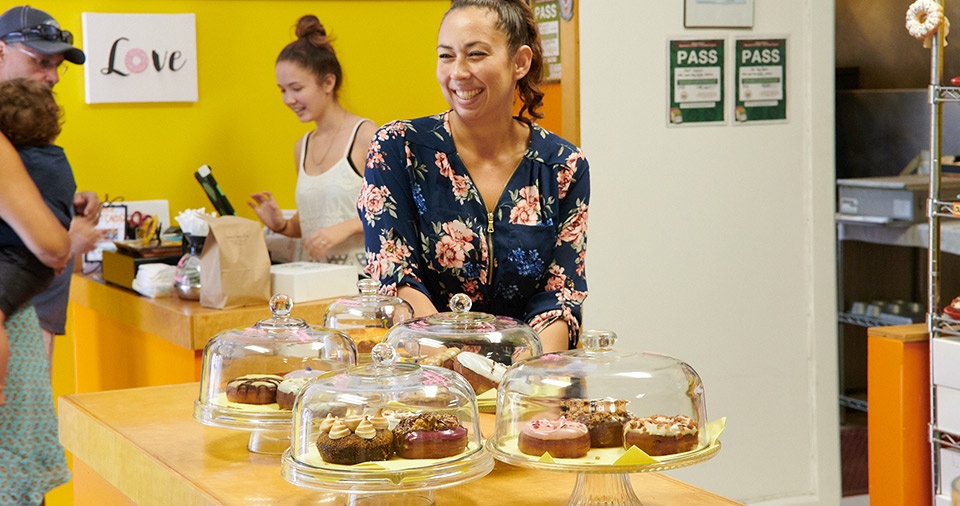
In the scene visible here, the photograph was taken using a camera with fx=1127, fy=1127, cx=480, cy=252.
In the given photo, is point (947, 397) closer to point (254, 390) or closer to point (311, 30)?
point (254, 390)

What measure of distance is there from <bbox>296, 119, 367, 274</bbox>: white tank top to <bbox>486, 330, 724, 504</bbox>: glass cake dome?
2.42 m

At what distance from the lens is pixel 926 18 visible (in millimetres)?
3336

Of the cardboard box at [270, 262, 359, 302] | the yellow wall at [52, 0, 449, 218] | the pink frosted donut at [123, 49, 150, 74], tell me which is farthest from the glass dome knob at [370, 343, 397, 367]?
the pink frosted donut at [123, 49, 150, 74]

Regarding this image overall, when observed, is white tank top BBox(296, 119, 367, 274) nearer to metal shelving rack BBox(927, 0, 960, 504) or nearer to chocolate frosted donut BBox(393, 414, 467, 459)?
metal shelving rack BBox(927, 0, 960, 504)

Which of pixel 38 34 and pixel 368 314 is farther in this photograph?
pixel 38 34

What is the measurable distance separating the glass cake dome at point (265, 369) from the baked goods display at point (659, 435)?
0.59m

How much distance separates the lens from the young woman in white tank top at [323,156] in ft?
13.4

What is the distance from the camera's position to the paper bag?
3566 mm

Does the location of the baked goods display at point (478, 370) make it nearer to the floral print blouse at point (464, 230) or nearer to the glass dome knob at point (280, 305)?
the glass dome knob at point (280, 305)

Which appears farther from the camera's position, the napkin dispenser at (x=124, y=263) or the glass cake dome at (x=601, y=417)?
the napkin dispenser at (x=124, y=263)

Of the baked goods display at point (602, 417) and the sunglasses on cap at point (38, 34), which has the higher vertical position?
the sunglasses on cap at point (38, 34)

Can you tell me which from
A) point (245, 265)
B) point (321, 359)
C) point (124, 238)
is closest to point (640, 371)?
point (321, 359)

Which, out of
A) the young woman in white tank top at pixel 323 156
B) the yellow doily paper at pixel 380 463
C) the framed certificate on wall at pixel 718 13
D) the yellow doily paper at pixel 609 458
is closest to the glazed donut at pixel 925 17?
the framed certificate on wall at pixel 718 13

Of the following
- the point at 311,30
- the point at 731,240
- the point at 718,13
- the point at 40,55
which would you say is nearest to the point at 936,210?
the point at 731,240
